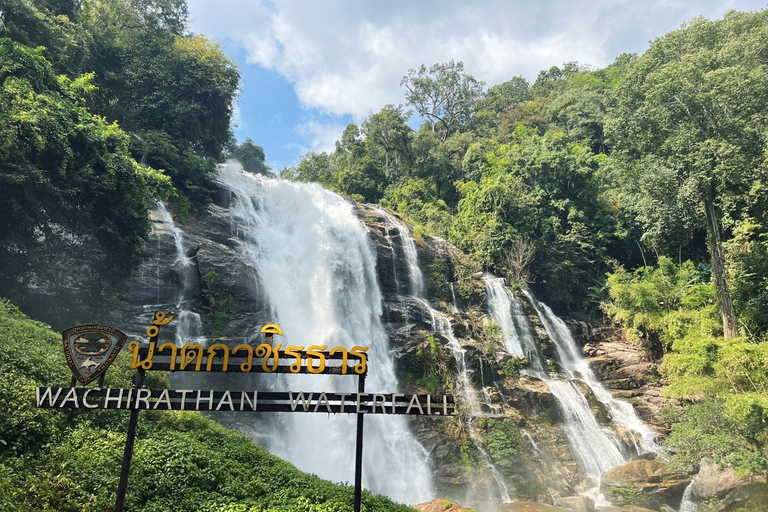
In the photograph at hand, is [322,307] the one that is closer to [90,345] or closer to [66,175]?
[66,175]

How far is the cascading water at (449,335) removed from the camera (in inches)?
657

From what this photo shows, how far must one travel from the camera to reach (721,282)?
57.9 ft

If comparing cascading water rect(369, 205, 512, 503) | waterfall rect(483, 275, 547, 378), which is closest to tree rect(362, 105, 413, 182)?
cascading water rect(369, 205, 512, 503)

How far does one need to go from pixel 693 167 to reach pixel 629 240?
12.1 m

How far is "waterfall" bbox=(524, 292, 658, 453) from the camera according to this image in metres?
18.1

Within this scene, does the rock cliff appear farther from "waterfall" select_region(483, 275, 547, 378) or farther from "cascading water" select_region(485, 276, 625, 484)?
"waterfall" select_region(483, 275, 547, 378)

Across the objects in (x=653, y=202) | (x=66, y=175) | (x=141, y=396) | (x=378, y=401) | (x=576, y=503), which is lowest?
(x=576, y=503)

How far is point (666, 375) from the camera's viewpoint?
2012 centimetres

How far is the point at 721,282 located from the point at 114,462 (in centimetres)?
2094

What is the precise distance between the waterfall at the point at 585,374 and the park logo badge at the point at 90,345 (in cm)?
1908

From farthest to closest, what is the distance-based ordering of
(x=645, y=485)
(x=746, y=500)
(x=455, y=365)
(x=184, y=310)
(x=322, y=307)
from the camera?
(x=322, y=307) < (x=455, y=365) < (x=184, y=310) < (x=645, y=485) < (x=746, y=500)

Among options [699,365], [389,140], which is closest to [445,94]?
[389,140]

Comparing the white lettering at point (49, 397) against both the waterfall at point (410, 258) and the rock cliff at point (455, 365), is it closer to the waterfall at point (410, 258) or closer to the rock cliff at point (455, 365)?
the rock cliff at point (455, 365)

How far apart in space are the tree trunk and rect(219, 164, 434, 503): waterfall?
510 inches
